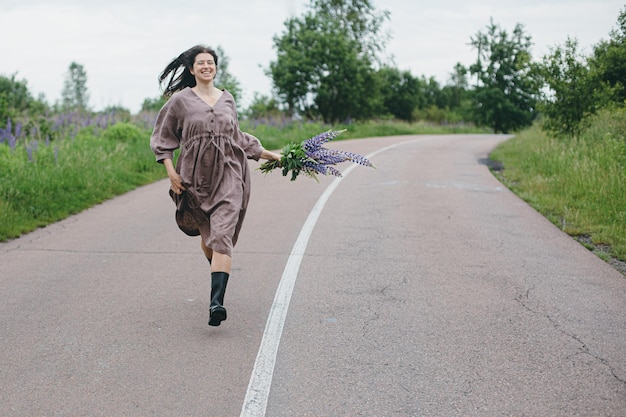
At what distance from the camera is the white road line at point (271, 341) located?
4.14 meters

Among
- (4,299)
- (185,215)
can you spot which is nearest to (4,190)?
(4,299)

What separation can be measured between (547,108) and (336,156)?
1408 cm

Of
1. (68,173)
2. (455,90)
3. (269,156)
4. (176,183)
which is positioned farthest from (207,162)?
(455,90)

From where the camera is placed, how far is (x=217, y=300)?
529 cm

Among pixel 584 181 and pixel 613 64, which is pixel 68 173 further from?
pixel 613 64

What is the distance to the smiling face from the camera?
5.59m

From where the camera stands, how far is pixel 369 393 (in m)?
4.29

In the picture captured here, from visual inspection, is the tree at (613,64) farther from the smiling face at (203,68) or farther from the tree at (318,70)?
the tree at (318,70)

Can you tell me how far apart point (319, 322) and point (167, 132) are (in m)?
1.82

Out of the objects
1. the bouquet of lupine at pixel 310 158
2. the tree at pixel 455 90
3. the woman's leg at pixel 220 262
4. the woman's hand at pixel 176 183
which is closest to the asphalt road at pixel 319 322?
the woman's leg at pixel 220 262

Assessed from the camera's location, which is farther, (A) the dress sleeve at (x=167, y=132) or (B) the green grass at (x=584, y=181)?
(B) the green grass at (x=584, y=181)

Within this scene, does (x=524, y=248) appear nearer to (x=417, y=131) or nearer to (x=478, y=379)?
(x=478, y=379)

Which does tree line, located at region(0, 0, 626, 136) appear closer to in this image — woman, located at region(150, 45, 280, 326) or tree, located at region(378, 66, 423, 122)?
tree, located at region(378, 66, 423, 122)

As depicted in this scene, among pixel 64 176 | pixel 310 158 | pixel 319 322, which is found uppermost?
pixel 310 158
